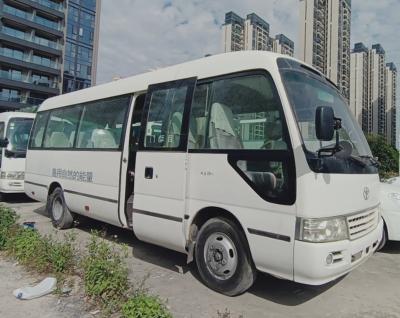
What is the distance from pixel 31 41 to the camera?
54469 mm

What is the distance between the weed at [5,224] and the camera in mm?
5975

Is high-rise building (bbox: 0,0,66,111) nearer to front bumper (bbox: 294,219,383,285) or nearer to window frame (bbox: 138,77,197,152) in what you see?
window frame (bbox: 138,77,197,152)

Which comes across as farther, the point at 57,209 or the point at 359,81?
the point at 359,81

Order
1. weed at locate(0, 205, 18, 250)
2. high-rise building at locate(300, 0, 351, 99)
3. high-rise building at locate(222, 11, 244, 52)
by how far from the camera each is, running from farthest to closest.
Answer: high-rise building at locate(300, 0, 351, 99) < high-rise building at locate(222, 11, 244, 52) < weed at locate(0, 205, 18, 250)

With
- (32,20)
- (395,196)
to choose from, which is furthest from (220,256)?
(32,20)

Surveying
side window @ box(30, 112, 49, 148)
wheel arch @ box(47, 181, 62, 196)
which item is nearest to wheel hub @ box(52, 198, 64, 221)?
wheel arch @ box(47, 181, 62, 196)

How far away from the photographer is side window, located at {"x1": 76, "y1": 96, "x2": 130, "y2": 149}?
6285mm

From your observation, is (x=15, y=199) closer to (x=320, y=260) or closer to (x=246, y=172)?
(x=246, y=172)

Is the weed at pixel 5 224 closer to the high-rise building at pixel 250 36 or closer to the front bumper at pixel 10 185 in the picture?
the front bumper at pixel 10 185

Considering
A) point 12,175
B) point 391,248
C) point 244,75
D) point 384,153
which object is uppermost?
point 384,153

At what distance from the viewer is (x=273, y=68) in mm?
4059

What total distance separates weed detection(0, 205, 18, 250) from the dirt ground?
0.55 meters

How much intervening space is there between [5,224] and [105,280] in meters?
3.23

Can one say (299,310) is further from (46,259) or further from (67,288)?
(46,259)
